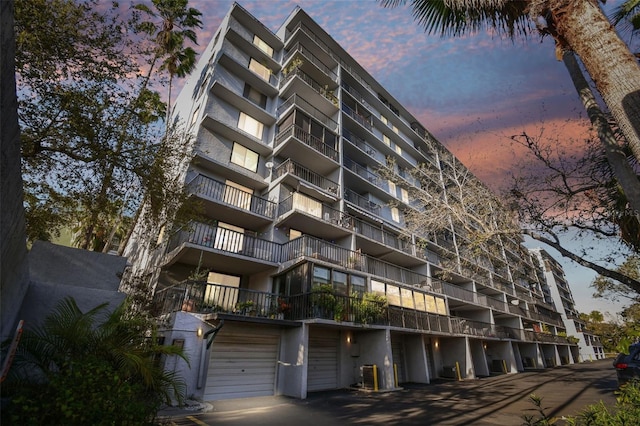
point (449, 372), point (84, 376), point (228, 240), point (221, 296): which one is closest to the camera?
point (84, 376)

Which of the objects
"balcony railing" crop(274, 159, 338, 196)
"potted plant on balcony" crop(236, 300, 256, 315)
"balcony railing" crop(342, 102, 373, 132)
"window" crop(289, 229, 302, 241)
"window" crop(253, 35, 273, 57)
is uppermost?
"window" crop(253, 35, 273, 57)

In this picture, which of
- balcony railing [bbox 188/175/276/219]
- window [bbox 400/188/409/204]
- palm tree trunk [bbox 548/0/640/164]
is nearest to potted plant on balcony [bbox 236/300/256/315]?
balcony railing [bbox 188/175/276/219]

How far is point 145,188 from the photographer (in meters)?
11.2

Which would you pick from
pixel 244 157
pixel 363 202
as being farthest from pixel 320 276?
pixel 363 202

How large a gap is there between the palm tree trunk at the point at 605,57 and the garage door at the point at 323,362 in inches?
566

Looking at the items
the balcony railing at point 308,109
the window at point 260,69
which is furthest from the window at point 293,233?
the window at point 260,69

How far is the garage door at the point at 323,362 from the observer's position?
14086 mm

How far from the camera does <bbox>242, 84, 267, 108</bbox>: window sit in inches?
787

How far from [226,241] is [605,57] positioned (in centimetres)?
1391

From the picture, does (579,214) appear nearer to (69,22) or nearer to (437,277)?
(69,22)

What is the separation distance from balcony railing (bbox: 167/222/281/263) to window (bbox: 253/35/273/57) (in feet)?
52.3

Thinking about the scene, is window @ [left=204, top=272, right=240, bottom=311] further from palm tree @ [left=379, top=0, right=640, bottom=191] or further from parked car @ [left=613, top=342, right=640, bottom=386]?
parked car @ [left=613, top=342, right=640, bottom=386]

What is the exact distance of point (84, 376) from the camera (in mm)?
→ 3986

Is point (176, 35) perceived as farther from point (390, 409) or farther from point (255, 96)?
point (390, 409)
